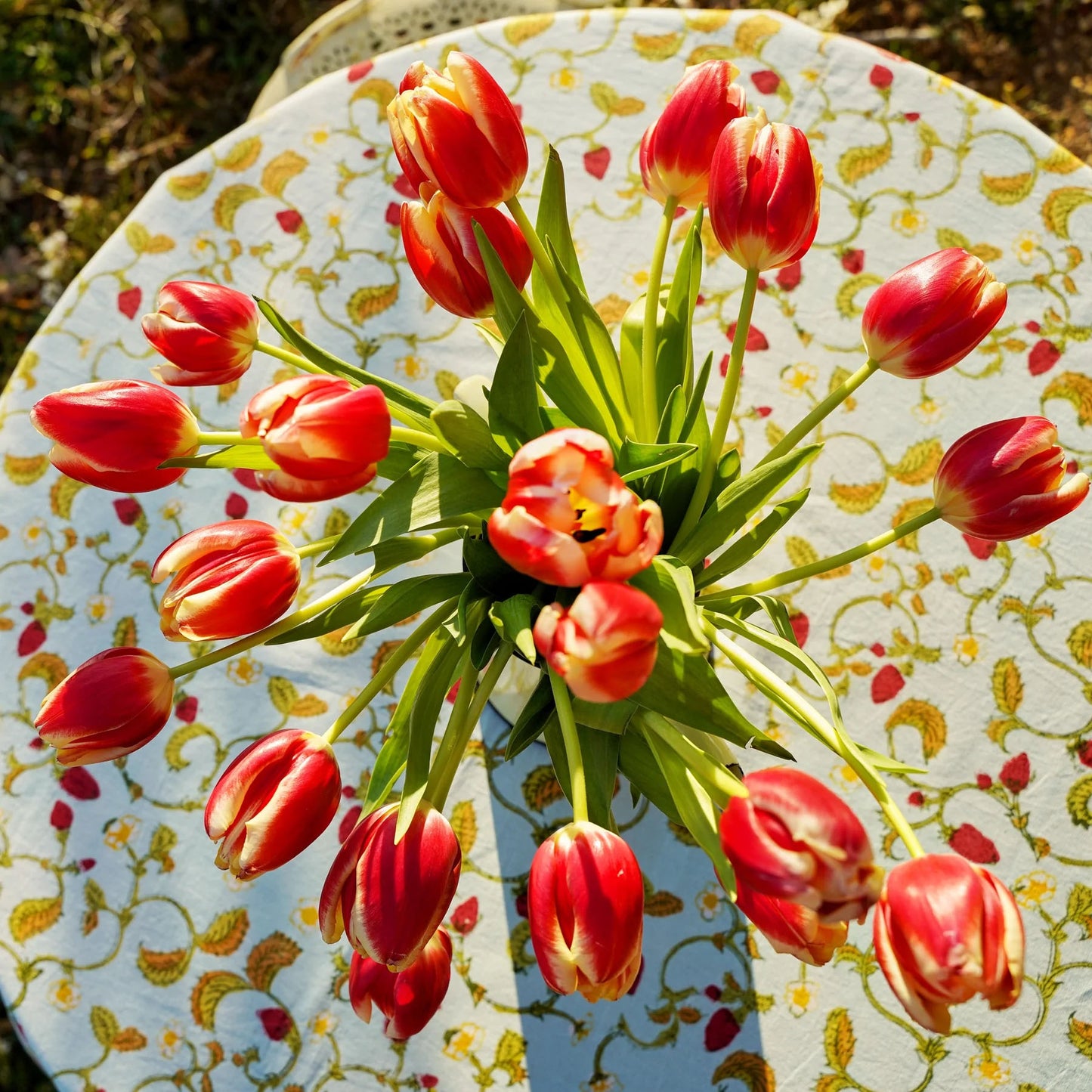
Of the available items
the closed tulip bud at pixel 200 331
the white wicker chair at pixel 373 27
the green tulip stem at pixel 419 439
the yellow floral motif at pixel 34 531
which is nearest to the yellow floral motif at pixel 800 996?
the green tulip stem at pixel 419 439

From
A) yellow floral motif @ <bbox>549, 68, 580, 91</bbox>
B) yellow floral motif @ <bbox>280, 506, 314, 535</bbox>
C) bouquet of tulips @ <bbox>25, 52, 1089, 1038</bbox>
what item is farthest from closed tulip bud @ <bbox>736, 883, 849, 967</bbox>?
yellow floral motif @ <bbox>549, 68, 580, 91</bbox>

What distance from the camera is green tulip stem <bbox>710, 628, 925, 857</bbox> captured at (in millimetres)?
541

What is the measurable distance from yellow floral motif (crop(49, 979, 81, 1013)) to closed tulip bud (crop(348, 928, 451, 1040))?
0.48m

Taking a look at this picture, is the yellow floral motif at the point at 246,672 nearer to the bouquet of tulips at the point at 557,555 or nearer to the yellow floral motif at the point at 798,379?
the bouquet of tulips at the point at 557,555

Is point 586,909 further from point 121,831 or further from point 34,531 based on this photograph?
point 34,531

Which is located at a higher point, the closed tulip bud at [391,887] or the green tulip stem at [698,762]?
the green tulip stem at [698,762]

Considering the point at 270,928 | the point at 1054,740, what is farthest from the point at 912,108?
the point at 270,928

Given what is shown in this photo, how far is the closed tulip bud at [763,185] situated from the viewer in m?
0.59

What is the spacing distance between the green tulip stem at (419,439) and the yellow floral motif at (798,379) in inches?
19.4

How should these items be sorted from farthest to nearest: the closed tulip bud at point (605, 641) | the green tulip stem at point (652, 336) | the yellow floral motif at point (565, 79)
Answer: the yellow floral motif at point (565, 79) < the green tulip stem at point (652, 336) < the closed tulip bud at point (605, 641)

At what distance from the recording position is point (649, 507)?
1.61ft

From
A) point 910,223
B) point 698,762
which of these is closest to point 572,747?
point 698,762

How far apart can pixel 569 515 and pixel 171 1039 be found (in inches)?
29.4

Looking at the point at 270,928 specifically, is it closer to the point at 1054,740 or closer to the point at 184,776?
the point at 184,776
